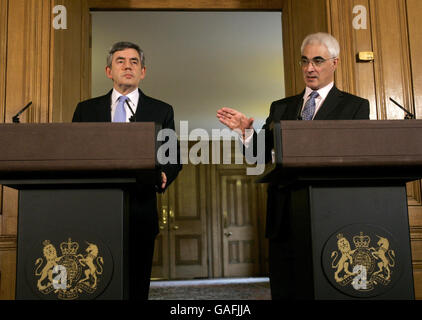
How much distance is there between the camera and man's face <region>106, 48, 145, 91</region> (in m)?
1.91

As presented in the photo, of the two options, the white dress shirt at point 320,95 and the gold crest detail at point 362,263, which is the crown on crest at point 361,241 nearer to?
the gold crest detail at point 362,263

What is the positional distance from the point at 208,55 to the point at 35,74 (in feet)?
9.86

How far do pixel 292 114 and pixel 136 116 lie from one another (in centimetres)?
61

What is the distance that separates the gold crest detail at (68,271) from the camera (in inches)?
48.0

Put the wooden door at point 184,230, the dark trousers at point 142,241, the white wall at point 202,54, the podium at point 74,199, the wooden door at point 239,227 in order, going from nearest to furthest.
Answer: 1. the podium at point 74,199
2. the dark trousers at point 142,241
3. the white wall at point 202,54
4. the wooden door at point 184,230
5. the wooden door at point 239,227

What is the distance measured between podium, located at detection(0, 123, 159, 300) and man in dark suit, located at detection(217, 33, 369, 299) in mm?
382

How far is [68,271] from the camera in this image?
123 cm

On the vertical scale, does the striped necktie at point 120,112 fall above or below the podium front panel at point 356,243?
above

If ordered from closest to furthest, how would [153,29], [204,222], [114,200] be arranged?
[114,200], [153,29], [204,222]

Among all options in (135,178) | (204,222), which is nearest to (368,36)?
(135,178)

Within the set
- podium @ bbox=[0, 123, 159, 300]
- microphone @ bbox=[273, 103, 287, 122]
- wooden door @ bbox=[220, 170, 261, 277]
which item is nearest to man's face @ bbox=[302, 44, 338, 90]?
microphone @ bbox=[273, 103, 287, 122]

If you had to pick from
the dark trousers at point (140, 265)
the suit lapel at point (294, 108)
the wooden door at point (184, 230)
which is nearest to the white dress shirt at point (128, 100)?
the dark trousers at point (140, 265)

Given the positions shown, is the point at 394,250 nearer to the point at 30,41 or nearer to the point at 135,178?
the point at 135,178
